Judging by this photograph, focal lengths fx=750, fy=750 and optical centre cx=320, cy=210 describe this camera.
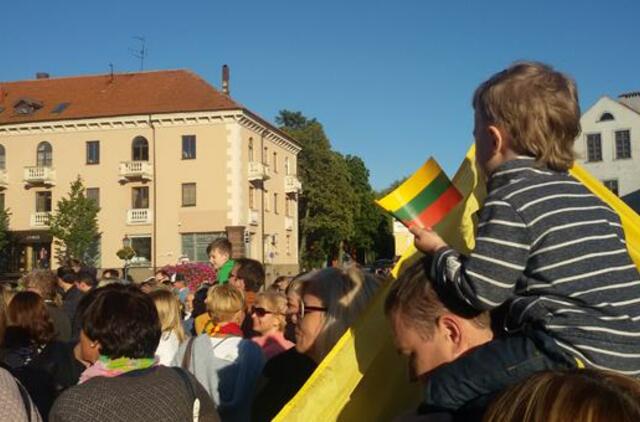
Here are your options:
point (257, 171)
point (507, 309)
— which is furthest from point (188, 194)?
point (507, 309)

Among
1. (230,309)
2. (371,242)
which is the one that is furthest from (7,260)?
(230,309)

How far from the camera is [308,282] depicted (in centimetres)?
361

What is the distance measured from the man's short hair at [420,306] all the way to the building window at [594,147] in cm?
5520

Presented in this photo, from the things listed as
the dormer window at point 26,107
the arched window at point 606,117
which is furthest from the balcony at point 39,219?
the arched window at point 606,117

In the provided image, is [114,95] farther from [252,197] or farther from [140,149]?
[252,197]

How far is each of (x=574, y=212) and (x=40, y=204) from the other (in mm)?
54376

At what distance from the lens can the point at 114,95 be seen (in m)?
53.6

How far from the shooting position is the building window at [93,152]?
51.6 meters

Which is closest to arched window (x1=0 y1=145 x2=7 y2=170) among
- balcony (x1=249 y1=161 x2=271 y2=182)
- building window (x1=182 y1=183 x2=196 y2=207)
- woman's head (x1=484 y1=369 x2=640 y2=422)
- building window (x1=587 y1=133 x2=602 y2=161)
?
building window (x1=182 y1=183 x2=196 y2=207)

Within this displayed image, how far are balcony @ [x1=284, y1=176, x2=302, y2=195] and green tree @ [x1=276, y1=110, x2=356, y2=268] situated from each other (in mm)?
5987

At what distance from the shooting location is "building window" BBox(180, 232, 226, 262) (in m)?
49.9

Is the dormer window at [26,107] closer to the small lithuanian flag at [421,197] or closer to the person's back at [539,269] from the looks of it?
the small lithuanian flag at [421,197]

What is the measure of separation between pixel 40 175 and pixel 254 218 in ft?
49.1

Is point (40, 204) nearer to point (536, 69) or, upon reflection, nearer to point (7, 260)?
point (7, 260)
